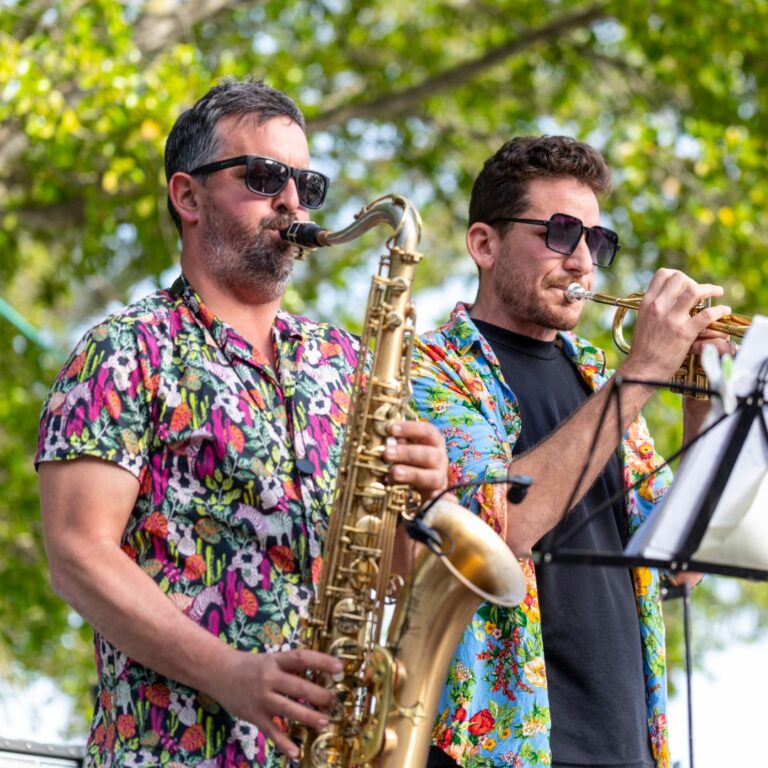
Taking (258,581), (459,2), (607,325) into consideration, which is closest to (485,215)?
(258,581)

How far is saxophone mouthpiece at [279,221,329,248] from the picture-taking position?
314 cm

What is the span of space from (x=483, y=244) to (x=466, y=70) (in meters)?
6.66

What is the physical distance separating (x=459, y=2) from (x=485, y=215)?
28.0 ft

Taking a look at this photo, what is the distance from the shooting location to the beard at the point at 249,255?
10.7ft

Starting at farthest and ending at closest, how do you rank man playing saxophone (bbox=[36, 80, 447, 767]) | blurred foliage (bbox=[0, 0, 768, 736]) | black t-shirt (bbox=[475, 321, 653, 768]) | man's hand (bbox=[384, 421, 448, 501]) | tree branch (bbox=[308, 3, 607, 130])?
tree branch (bbox=[308, 3, 607, 130]) < blurred foliage (bbox=[0, 0, 768, 736]) < black t-shirt (bbox=[475, 321, 653, 768]) < man's hand (bbox=[384, 421, 448, 501]) < man playing saxophone (bbox=[36, 80, 447, 767])

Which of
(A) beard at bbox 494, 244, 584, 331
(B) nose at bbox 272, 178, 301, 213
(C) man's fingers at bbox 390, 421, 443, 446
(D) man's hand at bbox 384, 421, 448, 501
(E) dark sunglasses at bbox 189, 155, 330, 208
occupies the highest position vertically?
(A) beard at bbox 494, 244, 584, 331

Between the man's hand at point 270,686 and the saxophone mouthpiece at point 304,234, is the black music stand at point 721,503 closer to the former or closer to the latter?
the man's hand at point 270,686

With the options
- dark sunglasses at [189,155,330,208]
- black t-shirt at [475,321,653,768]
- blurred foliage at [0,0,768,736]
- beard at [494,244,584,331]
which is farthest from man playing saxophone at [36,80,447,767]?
blurred foliage at [0,0,768,736]

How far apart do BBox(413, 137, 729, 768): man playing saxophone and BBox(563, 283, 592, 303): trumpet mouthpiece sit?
0.02 m

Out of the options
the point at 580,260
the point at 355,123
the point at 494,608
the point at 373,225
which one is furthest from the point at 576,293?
the point at 355,123

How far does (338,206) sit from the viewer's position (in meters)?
14.2

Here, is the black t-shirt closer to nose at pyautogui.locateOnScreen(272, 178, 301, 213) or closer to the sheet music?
the sheet music

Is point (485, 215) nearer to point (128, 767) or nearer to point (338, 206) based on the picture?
point (128, 767)

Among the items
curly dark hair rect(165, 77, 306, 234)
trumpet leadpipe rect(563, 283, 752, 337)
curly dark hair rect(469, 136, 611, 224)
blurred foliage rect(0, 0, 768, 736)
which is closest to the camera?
curly dark hair rect(165, 77, 306, 234)
